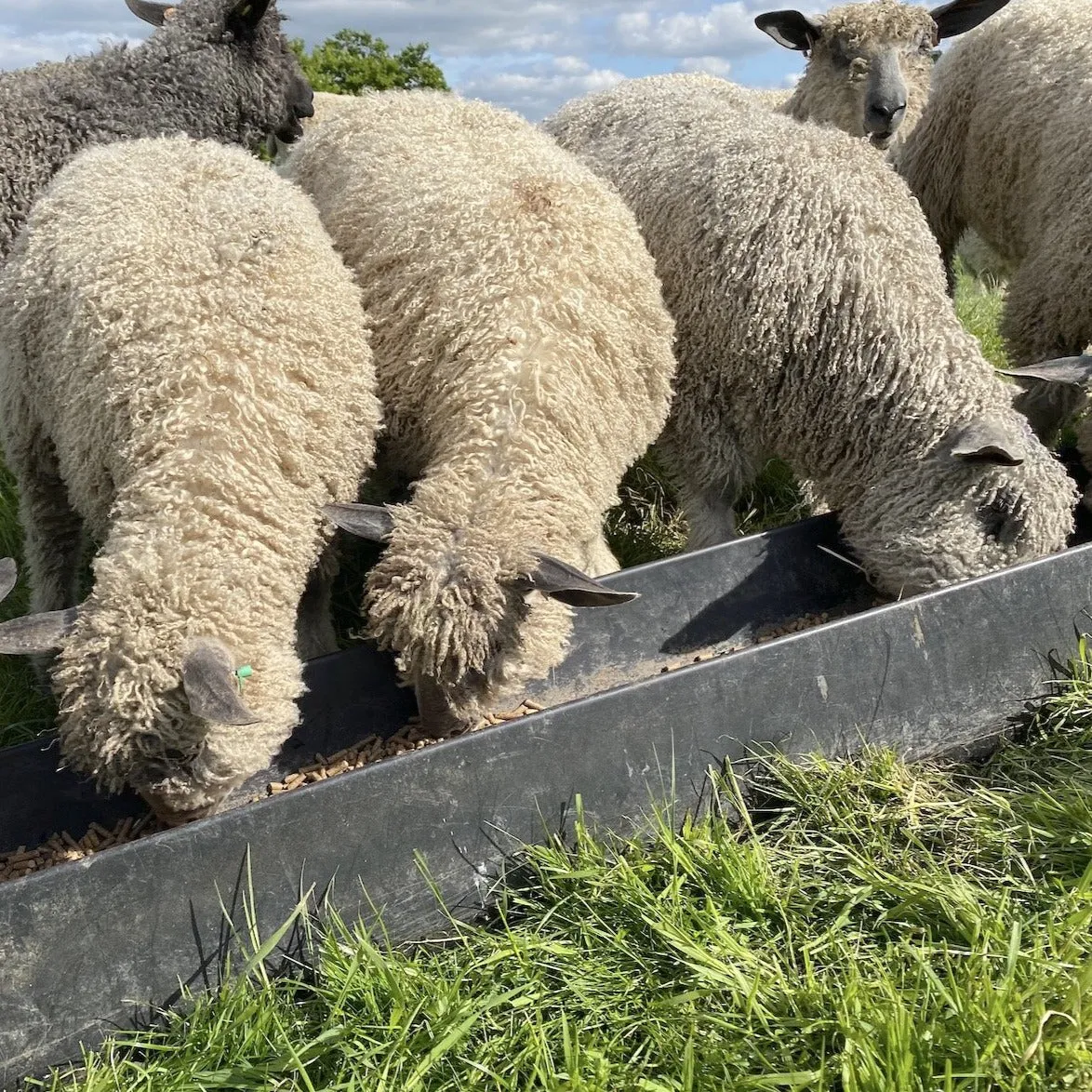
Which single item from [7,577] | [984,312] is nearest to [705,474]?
[7,577]

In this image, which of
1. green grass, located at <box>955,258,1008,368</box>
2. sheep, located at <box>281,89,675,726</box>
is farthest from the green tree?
sheep, located at <box>281,89,675,726</box>

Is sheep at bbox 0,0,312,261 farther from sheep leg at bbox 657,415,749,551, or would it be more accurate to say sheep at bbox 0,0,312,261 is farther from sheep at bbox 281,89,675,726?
sheep leg at bbox 657,415,749,551

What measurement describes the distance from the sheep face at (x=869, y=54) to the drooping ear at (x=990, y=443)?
6.65 feet

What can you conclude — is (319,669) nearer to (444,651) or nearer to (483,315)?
(444,651)

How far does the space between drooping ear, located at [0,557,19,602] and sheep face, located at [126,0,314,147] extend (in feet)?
10.4

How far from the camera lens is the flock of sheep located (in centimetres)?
280

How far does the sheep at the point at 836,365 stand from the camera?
357 centimetres

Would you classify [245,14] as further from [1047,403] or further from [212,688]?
[1047,403]

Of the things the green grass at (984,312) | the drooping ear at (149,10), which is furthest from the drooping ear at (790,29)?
the drooping ear at (149,10)

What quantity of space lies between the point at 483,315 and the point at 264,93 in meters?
2.51

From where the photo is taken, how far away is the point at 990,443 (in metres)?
3.42

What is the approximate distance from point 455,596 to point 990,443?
1815 millimetres

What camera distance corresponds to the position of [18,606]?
4285 millimetres

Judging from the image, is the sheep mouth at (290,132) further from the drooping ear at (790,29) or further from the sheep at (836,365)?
the drooping ear at (790,29)
